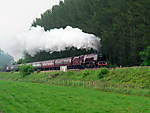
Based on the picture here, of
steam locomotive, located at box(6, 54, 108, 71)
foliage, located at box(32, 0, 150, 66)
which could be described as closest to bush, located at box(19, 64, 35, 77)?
steam locomotive, located at box(6, 54, 108, 71)

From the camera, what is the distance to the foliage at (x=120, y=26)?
54.1 meters

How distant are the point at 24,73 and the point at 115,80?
28517 millimetres

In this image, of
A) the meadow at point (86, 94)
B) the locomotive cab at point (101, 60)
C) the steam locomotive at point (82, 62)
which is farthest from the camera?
the locomotive cab at point (101, 60)

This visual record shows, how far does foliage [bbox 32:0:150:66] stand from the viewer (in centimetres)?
5406

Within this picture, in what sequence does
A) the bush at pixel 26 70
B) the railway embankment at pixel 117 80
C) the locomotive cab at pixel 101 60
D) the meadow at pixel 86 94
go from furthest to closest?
1. the bush at pixel 26 70
2. the locomotive cab at pixel 101 60
3. the railway embankment at pixel 117 80
4. the meadow at pixel 86 94

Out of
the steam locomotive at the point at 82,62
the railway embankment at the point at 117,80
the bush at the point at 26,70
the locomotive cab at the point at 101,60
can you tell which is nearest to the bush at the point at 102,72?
the railway embankment at the point at 117,80

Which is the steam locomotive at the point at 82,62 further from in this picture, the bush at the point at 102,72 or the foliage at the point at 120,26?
the bush at the point at 102,72

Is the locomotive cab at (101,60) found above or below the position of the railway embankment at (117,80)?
above

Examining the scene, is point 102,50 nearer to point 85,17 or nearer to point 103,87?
point 85,17

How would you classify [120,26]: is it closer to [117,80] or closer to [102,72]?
[102,72]

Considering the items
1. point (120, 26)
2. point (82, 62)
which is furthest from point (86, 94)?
point (120, 26)

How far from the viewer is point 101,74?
4138 cm

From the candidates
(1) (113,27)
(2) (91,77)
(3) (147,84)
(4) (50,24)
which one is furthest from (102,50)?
(4) (50,24)

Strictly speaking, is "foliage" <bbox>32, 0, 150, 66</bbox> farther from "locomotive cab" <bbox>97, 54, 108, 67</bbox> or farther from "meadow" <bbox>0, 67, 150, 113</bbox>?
"meadow" <bbox>0, 67, 150, 113</bbox>
